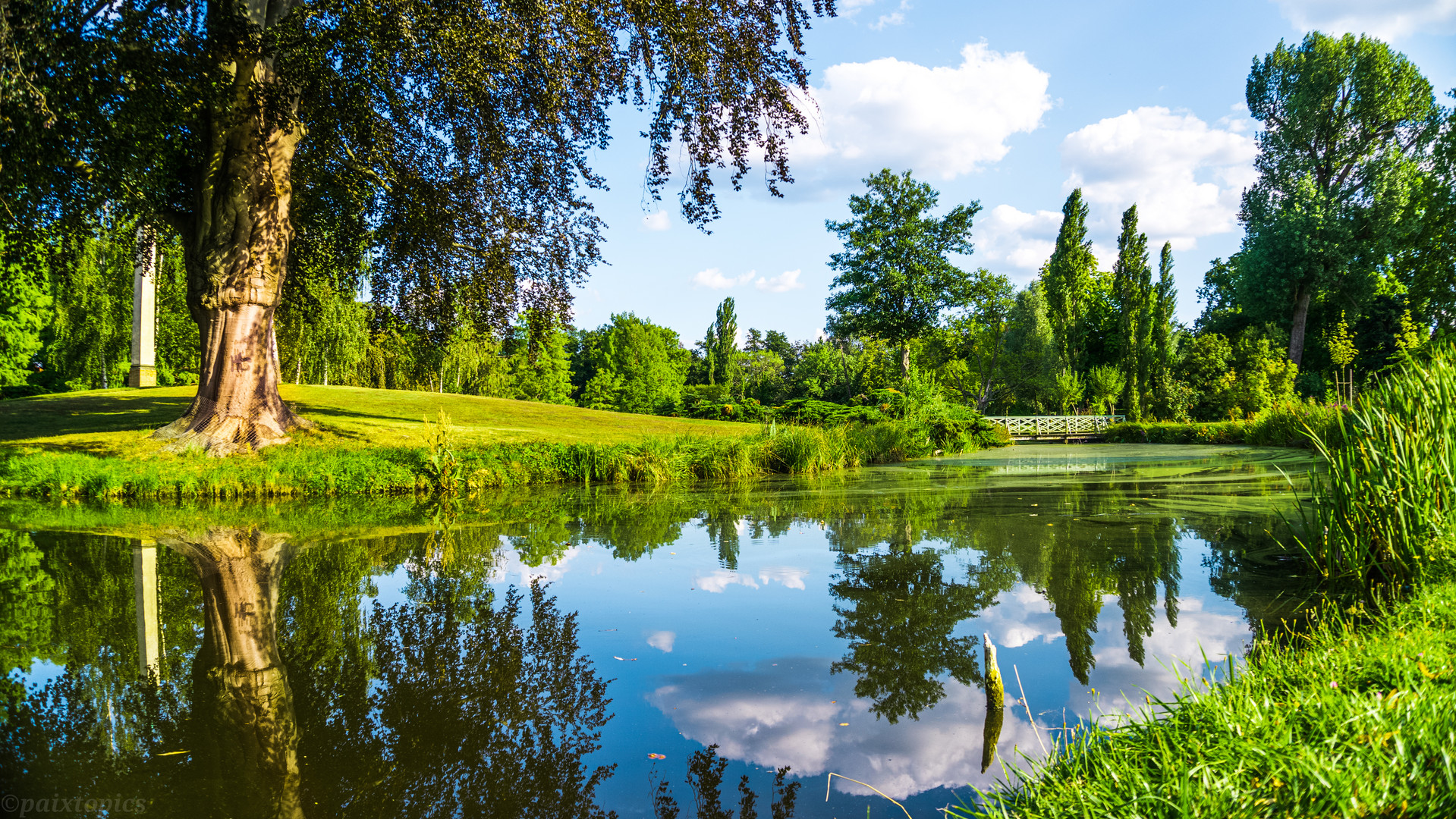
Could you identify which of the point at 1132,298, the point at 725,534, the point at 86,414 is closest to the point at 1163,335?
the point at 1132,298

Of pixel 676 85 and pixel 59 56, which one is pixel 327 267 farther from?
pixel 676 85

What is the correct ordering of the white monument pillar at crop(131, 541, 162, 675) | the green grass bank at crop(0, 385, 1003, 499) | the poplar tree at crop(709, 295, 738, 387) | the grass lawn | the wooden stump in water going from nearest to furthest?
the wooden stump in water, the white monument pillar at crop(131, 541, 162, 675), the green grass bank at crop(0, 385, 1003, 499), the grass lawn, the poplar tree at crop(709, 295, 738, 387)

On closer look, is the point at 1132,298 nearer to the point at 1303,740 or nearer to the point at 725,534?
the point at 725,534

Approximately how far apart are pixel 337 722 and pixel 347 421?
14.5 m

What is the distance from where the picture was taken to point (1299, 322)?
32.0 meters

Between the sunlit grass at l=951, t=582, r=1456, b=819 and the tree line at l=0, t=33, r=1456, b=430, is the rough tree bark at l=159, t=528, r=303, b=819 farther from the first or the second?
the tree line at l=0, t=33, r=1456, b=430

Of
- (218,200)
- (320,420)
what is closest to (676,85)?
(218,200)

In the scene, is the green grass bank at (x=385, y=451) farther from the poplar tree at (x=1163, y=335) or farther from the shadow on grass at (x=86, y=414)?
the poplar tree at (x=1163, y=335)

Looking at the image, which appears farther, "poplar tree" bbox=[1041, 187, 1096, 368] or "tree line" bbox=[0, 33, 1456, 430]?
"poplar tree" bbox=[1041, 187, 1096, 368]

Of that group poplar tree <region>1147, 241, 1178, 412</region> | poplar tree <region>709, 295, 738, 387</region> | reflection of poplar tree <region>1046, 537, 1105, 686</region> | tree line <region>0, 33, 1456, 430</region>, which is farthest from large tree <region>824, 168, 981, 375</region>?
reflection of poplar tree <region>1046, 537, 1105, 686</region>

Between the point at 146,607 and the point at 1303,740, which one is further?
the point at 146,607

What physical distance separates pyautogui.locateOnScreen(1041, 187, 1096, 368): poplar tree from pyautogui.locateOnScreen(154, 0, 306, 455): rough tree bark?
35.9 metres

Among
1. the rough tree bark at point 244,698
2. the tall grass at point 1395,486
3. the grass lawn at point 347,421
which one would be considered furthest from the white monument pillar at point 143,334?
the tall grass at point 1395,486

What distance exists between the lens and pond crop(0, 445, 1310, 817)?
276cm
